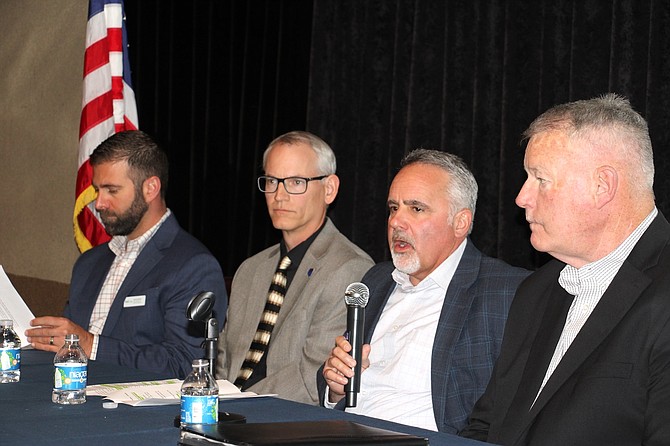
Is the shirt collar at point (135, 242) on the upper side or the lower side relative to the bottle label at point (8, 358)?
upper

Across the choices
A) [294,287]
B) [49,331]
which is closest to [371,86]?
[294,287]

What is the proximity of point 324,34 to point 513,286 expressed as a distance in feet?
9.79

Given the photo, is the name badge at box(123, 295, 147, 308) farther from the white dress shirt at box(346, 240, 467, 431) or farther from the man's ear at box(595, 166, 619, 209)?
the man's ear at box(595, 166, 619, 209)

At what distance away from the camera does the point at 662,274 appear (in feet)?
7.02

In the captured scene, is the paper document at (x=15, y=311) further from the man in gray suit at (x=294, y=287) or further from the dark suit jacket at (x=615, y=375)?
the dark suit jacket at (x=615, y=375)

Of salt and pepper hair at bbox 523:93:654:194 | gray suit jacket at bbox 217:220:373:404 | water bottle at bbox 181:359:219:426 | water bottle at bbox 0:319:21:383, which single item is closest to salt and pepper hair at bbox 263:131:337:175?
gray suit jacket at bbox 217:220:373:404

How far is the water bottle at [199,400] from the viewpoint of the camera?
204 cm

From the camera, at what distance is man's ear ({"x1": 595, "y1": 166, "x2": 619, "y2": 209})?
226 centimetres

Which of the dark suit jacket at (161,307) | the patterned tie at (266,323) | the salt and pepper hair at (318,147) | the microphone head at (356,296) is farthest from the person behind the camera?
the salt and pepper hair at (318,147)

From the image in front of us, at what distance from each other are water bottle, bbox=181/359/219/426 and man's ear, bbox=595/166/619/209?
1045 millimetres

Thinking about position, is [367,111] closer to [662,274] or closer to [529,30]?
[529,30]

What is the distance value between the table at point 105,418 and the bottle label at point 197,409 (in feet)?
0.14

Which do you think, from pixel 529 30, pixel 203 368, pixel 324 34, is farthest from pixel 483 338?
pixel 324 34

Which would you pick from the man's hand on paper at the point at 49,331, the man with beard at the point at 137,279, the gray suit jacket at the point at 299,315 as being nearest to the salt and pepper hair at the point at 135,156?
the man with beard at the point at 137,279
